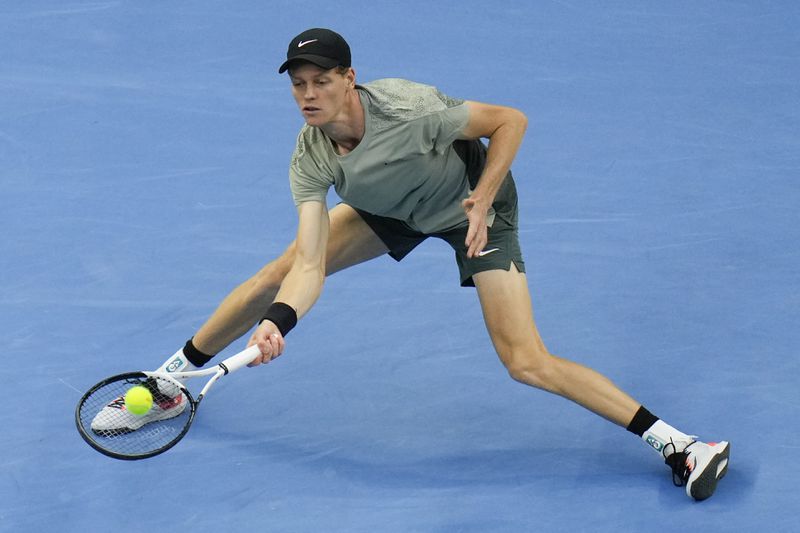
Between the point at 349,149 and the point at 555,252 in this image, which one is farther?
the point at 555,252

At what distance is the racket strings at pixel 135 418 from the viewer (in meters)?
4.96

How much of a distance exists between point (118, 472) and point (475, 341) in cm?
173

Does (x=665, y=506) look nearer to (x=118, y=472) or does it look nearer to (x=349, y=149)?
(x=349, y=149)

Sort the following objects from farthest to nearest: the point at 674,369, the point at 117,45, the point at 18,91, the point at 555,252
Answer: the point at 117,45
the point at 18,91
the point at 555,252
the point at 674,369

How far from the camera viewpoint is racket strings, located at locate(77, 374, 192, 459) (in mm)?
4961

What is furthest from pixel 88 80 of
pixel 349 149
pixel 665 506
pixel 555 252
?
pixel 665 506

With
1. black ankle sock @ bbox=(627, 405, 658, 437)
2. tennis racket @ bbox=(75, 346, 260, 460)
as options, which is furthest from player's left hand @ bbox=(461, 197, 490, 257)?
tennis racket @ bbox=(75, 346, 260, 460)

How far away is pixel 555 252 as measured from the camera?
21.4 feet

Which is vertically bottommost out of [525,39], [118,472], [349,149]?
[118,472]

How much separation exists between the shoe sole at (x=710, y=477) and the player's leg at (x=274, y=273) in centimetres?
152

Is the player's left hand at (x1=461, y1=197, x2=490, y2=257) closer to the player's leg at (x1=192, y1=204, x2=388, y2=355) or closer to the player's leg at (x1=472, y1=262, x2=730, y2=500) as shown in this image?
the player's leg at (x1=472, y1=262, x2=730, y2=500)

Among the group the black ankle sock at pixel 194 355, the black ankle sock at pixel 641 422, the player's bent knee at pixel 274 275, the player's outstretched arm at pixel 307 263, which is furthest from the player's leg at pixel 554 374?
the black ankle sock at pixel 194 355

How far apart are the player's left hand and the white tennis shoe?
112 cm

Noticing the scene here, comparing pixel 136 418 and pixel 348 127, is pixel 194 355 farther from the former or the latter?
pixel 348 127
